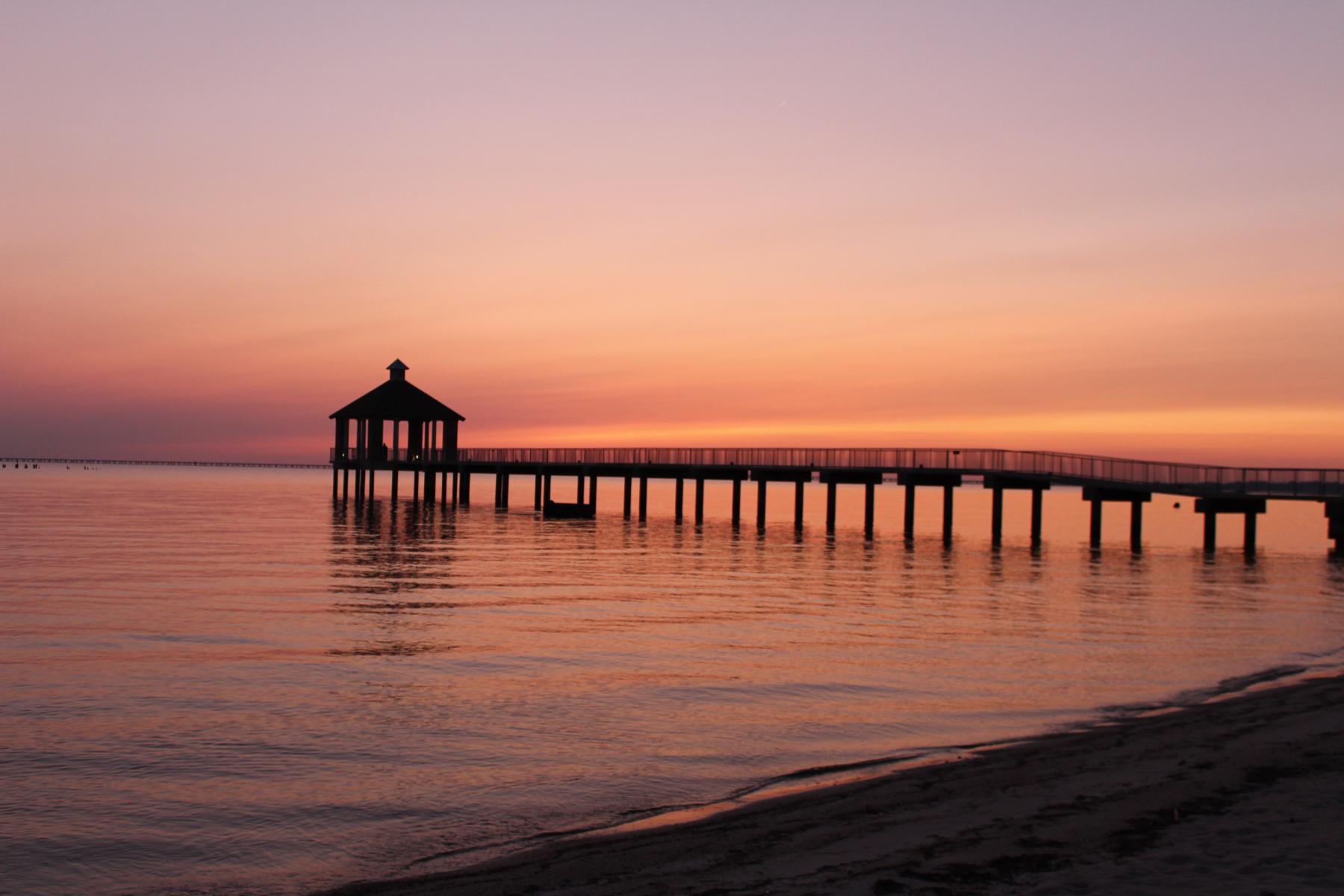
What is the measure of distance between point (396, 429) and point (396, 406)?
3902mm

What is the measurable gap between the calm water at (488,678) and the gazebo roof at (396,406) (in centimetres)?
2985

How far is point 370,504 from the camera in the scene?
242 ft

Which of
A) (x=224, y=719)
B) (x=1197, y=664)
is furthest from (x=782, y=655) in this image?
(x=224, y=719)

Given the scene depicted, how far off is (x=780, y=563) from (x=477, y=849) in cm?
2716

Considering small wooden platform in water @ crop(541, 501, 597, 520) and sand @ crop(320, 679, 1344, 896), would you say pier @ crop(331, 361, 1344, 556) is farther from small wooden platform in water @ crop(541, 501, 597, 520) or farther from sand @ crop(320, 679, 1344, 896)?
sand @ crop(320, 679, 1344, 896)

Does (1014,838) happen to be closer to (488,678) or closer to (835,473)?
(488,678)

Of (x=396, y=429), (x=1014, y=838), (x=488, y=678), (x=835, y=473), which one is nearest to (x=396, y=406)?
(x=396, y=429)

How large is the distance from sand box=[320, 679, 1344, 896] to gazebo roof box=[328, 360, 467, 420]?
59373 millimetres

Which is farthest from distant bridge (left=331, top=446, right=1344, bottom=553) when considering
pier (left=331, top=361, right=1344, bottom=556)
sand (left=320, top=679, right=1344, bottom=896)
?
sand (left=320, top=679, right=1344, bottom=896)

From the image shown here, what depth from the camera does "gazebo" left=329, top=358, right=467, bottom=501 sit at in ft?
221

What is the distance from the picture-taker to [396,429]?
7081 centimetres

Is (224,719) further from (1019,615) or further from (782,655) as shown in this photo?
(1019,615)

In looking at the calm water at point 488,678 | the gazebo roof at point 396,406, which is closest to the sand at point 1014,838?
the calm water at point 488,678

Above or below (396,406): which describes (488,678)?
below
